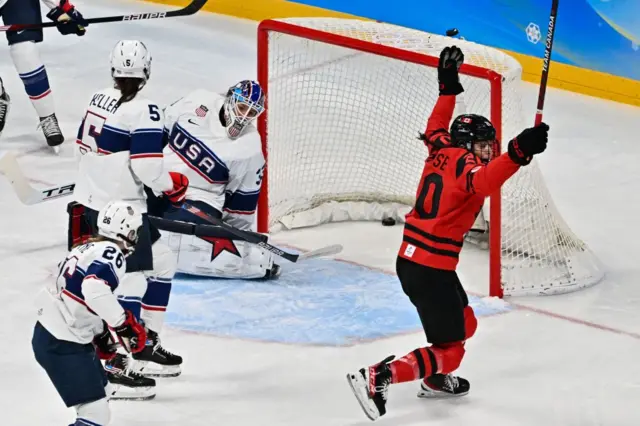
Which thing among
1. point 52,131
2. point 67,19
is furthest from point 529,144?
point 52,131

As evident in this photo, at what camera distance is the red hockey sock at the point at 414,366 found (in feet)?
12.8

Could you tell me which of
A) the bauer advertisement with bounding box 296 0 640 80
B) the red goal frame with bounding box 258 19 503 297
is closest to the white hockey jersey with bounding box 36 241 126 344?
the red goal frame with bounding box 258 19 503 297

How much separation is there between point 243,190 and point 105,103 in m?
1.01

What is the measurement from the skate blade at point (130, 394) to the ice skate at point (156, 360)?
15 centimetres

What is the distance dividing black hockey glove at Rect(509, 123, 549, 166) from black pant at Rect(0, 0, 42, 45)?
3.67 meters

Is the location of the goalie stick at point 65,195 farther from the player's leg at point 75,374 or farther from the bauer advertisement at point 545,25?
the bauer advertisement at point 545,25

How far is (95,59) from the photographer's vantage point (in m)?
8.29

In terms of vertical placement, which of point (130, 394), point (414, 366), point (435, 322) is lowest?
point (130, 394)

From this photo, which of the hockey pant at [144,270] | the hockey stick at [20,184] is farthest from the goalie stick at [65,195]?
the hockey pant at [144,270]

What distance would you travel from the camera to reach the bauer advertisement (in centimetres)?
704

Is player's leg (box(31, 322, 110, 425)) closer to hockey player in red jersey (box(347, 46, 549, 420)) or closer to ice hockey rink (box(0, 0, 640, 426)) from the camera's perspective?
ice hockey rink (box(0, 0, 640, 426))

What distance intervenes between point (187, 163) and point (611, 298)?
1753 millimetres

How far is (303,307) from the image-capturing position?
484 cm

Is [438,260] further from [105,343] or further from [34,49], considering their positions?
[34,49]
